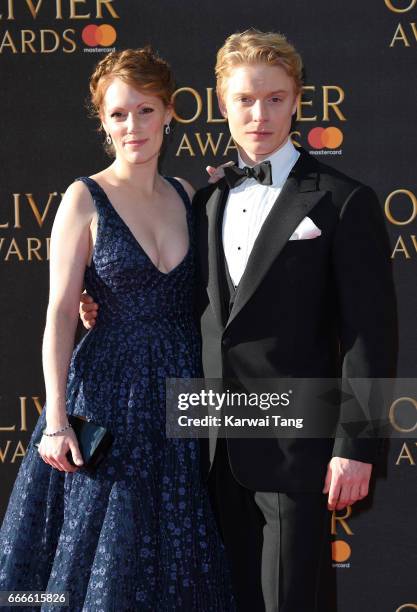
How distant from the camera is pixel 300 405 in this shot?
2.15m

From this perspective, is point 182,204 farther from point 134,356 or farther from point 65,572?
point 65,572

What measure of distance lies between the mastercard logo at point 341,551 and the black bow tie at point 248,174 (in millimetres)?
1540

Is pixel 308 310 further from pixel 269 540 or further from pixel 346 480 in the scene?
pixel 269 540

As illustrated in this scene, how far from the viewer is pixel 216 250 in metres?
2.22

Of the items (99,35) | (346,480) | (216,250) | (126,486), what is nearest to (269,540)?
(346,480)

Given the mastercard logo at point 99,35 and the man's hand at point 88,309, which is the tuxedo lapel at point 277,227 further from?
the mastercard logo at point 99,35

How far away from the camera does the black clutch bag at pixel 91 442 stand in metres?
2.17

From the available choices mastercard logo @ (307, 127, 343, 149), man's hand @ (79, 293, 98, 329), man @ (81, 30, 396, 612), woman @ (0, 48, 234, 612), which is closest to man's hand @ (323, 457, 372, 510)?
man @ (81, 30, 396, 612)

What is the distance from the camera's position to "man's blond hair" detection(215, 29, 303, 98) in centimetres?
219

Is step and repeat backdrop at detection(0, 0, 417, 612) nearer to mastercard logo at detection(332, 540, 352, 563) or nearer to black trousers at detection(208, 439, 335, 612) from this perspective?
mastercard logo at detection(332, 540, 352, 563)

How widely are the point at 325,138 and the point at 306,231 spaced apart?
109cm

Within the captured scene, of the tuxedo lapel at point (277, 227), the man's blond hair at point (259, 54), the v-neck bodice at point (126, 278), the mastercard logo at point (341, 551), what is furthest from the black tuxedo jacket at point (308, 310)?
the mastercard logo at point (341, 551)

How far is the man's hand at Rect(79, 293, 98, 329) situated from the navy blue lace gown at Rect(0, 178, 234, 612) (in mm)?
20

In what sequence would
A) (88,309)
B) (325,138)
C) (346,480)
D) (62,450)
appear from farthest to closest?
(325,138)
(88,309)
(62,450)
(346,480)
